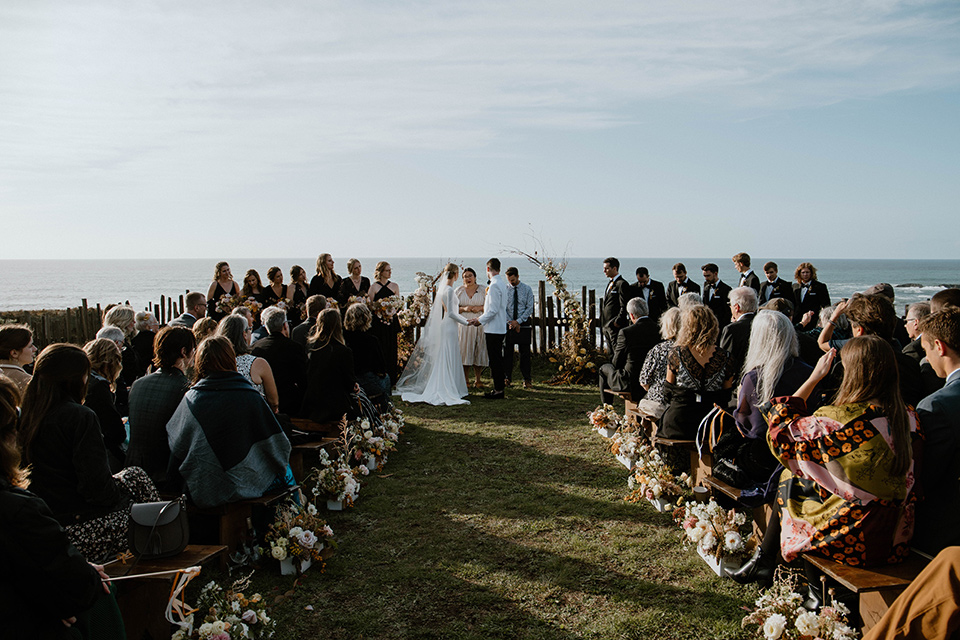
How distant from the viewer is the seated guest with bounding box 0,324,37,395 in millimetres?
4457

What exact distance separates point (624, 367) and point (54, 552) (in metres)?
6.34

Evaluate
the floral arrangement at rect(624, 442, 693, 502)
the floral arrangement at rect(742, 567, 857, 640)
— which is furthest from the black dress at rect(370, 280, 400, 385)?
the floral arrangement at rect(742, 567, 857, 640)

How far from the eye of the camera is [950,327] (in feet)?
11.4

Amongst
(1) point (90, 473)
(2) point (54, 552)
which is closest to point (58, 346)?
(1) point (90, 473)

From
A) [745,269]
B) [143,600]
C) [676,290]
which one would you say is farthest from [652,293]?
[143,600]

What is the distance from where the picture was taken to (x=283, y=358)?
21.7 ft

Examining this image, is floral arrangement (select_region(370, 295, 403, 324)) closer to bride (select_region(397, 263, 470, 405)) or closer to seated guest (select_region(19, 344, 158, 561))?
bride (select_region(397, 263, 470, 405))

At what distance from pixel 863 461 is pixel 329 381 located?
15.6 ft

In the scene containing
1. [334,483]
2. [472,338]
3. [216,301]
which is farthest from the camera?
[472,338]

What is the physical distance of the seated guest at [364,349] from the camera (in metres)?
7.75

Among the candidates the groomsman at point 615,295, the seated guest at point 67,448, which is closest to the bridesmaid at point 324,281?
the groomsman at point 615,295

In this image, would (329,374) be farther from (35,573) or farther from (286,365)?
(35,573)

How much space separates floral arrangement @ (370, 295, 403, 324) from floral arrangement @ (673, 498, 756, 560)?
694 centimetres

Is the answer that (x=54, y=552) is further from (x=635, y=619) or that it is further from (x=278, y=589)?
(x=635, y=619)
